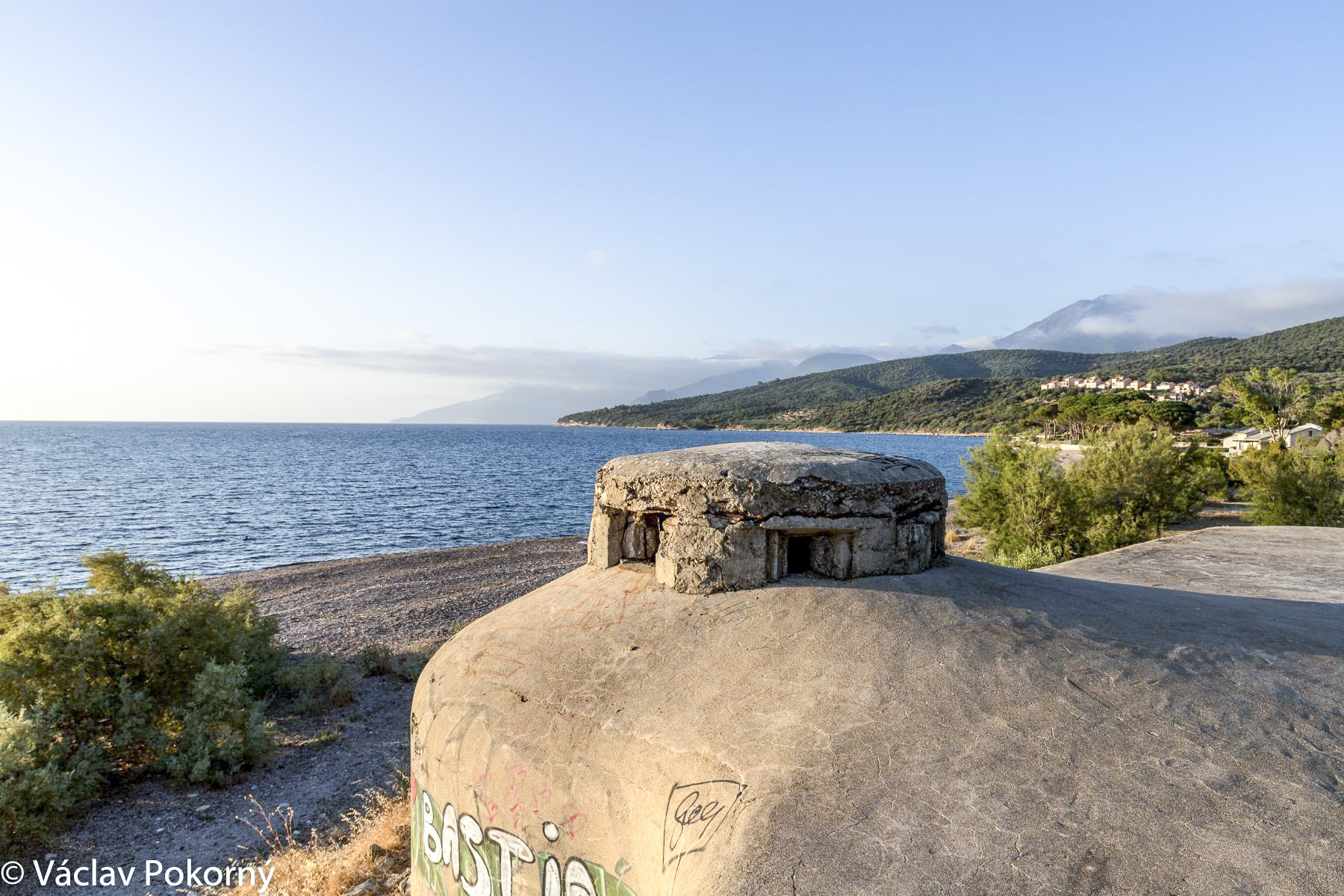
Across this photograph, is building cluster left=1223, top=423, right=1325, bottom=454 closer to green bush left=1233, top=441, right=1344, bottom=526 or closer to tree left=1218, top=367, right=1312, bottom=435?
tree left=1218, top=367, right=1312, bottom=435

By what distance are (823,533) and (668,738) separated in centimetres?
195

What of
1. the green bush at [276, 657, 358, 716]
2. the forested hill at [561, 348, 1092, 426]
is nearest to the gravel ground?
the green bush at [276, 657, 358, 716]

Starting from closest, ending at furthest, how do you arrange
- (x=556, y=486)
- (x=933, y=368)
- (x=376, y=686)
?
1. (x=376, y=686)
2. (x=556, y=486)
3. (x=933, y=368)

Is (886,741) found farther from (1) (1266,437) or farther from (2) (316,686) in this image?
(1) (1266,437)

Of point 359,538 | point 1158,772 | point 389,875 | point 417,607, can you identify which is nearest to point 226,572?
point 359,538

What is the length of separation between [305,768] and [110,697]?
9.28 feet

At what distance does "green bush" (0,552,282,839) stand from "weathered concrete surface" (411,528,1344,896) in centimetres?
582

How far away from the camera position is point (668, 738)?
398 centimetres

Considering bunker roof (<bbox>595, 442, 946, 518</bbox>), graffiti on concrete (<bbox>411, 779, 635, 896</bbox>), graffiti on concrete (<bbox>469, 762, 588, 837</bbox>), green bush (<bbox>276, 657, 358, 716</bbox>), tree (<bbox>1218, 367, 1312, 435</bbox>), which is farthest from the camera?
tree (<bbox>1218, 367, 1312, 435</bbox>)

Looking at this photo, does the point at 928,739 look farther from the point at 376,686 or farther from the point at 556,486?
the point at 556,486

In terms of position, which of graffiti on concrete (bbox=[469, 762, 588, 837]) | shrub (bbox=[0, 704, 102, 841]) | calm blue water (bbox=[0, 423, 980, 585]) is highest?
graffiti on concrete (bbox=[469, 762, 588, 837])

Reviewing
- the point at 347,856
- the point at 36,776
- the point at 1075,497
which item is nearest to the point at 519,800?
the point at 347,856

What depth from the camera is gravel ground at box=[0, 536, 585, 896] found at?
25.6 ft

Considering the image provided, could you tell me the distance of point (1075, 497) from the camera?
18.3 m
